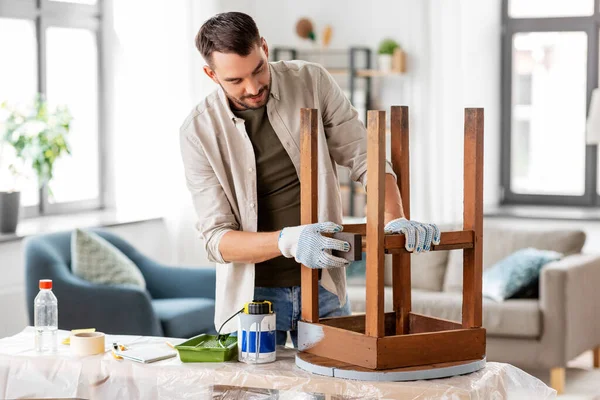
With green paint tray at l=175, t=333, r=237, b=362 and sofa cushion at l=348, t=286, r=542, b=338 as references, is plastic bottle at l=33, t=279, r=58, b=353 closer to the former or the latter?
green paint tray at l=175, t=333, r=237, b=362

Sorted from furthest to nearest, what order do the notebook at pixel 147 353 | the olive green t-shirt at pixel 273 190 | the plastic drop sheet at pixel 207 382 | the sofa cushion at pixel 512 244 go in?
the sofa cushion at pixel 512 244 < the olive green t-shirt at pixel 273 190 < the notebook at pixel 147 353 < the plastic drop sheet at pixel 207 382

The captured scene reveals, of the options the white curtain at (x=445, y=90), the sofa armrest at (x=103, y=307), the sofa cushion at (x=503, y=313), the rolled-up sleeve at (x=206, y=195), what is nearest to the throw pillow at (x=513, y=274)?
the sofa cushion at (x=503, y=313)

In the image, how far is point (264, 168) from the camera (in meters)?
2.34

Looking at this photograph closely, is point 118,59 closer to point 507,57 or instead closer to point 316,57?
point 316,57

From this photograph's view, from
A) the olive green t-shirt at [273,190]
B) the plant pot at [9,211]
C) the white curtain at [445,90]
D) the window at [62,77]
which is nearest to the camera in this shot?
the olive green t-shirt at [273,190]

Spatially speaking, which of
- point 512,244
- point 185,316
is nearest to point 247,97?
point 185,316

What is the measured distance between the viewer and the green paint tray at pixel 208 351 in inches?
85.2

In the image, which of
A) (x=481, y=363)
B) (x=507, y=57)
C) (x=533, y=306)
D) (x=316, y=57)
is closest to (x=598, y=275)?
(x=533, y=306)

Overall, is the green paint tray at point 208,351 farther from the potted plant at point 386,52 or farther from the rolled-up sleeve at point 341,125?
the potted plant at point 386,52

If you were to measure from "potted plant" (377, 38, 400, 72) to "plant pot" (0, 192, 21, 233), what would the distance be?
242 cm

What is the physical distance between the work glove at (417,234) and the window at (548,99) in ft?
13.6

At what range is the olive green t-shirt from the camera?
2.33 m

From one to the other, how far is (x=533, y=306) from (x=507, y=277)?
0.18 metres

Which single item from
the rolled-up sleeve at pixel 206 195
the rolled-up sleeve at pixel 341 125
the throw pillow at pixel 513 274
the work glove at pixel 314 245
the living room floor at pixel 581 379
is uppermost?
the rolled-up sleeve at pixel 341 125
